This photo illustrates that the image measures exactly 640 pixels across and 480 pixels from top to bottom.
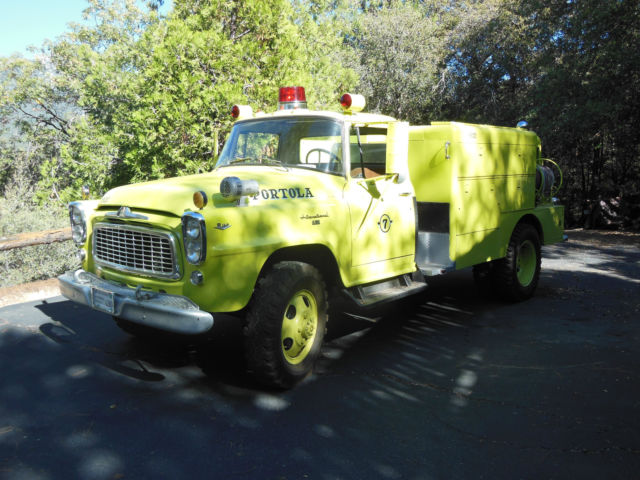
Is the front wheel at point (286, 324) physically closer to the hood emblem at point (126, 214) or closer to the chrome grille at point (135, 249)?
the chrome grille at point (135, 249)

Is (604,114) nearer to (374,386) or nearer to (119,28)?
(374,386)

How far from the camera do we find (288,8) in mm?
10320

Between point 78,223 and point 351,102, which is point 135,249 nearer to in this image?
point 78,223

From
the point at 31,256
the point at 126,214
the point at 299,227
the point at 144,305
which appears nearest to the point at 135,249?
the point at 126,214

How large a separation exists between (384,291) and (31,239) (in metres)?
4.90

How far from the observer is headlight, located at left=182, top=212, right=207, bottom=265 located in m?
3.62

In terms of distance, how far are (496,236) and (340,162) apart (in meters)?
2.55

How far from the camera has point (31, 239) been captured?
23.5ft

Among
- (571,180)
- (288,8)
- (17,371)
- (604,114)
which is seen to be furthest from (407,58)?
(17,371)

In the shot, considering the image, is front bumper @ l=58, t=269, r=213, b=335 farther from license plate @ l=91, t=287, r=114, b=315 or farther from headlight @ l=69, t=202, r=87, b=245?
headlight @ l=69, t=202, r=87, b=245

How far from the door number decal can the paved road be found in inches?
46.3

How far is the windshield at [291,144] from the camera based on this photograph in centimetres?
494

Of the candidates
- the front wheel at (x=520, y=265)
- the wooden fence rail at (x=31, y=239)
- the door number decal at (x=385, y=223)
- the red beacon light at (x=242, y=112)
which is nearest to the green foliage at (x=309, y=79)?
the red beacon light at (x=242, y=112)

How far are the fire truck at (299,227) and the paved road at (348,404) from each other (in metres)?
0.48
